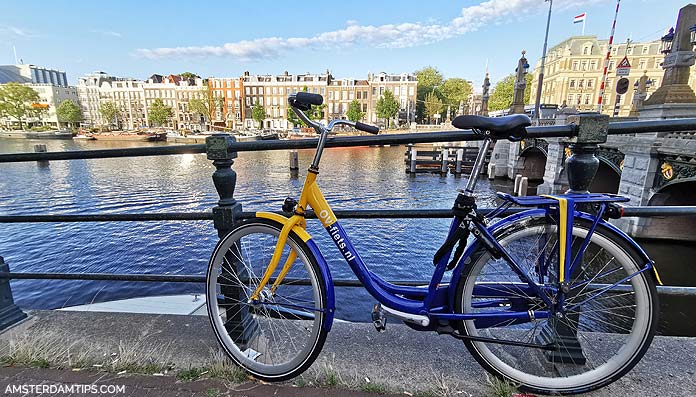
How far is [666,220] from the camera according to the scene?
1078cm

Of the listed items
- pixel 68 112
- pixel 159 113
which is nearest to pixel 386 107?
pixel 159 113

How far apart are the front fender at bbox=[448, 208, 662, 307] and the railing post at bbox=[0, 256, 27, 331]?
2.58 meters

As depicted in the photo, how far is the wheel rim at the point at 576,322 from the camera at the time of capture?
4.51 ft

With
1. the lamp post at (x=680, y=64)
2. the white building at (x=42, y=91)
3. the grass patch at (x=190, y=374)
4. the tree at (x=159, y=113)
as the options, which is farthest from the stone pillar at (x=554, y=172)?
the white building at (x=42, y=91)

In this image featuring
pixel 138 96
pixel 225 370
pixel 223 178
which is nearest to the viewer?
pixel 225 370

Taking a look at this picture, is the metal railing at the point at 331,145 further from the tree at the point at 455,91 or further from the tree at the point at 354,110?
the tree at the point at 455,91

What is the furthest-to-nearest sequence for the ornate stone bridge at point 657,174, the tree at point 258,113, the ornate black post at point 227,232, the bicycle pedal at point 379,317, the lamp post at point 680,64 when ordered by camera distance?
the tree at point 258,113
the ornate stone bridge at point 657,174
the lamp post at point 680,64
the ornate black post at point 227,232
the bicycle pedal at point 379,317

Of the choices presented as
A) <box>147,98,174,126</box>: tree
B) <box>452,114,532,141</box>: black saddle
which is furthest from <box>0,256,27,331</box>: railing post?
<box>147,98,174,126</box>: tree

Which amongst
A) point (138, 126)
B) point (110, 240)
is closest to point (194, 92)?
point (138, 126)

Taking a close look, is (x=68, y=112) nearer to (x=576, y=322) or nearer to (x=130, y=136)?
(x=130, y=136)

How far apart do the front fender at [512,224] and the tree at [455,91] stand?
7415 cm

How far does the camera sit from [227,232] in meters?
1.77

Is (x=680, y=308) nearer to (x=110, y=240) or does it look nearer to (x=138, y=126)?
(x=110, y=240)

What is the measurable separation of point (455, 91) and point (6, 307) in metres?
77.7
